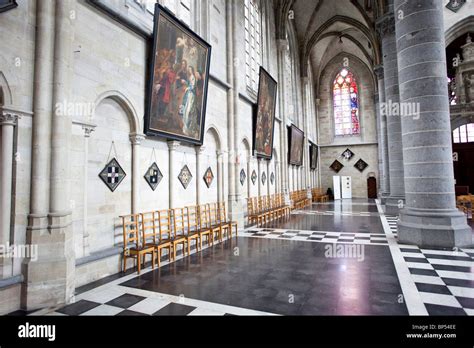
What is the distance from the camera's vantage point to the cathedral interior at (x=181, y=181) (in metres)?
3.59

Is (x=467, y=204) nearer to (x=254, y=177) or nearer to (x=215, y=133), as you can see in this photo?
(x=254, y=177)

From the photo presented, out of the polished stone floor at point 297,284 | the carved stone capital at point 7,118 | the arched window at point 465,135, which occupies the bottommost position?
the polished stone floor at point 297,284

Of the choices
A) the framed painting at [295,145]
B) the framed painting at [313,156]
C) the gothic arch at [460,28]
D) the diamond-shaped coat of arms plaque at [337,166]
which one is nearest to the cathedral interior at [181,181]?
the framed painting at [295,145]

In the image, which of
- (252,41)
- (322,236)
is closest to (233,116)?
(252,41)

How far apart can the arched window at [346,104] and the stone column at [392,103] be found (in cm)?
1452

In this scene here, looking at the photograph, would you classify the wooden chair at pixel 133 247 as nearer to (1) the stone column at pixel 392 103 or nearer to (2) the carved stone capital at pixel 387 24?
(1) the stone column at pixel 392 103

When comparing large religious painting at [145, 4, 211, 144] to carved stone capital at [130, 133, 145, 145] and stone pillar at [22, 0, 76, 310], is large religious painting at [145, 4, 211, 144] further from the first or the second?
stone pillar at [22, 0, 76, 310]

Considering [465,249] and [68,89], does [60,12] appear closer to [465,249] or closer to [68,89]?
[68,89]

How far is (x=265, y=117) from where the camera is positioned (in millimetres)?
12234

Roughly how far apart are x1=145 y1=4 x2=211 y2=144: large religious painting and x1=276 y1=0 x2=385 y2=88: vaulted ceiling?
9.89m

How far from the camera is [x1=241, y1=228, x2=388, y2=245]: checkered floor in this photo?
712cm

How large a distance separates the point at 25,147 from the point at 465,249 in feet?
27.2

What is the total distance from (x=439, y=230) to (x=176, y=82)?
22.3ft
